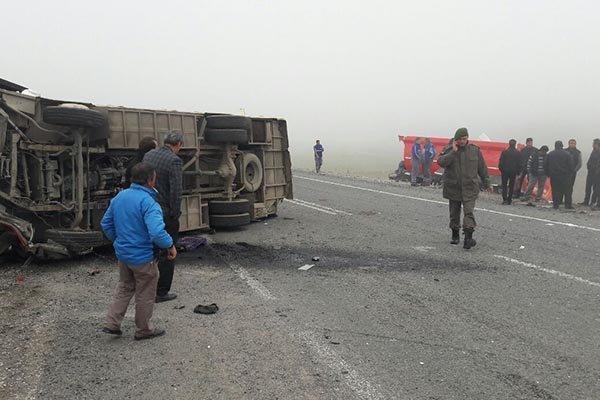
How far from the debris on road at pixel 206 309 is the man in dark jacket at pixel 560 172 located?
38.7ft

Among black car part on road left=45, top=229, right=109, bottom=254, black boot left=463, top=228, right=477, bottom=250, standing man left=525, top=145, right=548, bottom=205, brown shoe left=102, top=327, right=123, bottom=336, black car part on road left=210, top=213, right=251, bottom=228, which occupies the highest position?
standing man left=525, top=145, right=548, bottom=205

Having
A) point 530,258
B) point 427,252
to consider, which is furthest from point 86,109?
point 530,258

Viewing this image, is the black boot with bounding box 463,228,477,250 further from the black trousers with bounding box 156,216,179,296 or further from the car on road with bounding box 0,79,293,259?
the black trousers with bounding box 156,216,179,296

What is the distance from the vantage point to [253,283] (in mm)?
6348

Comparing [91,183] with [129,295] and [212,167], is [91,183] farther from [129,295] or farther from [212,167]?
[129,295]

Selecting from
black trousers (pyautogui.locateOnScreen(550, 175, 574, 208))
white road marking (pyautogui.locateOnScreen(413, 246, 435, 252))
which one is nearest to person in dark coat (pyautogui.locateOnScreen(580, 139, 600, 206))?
black trousers (pyautogui.locateOnScreen(550, 175, 574, 208))

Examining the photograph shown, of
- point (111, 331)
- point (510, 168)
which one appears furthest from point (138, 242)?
point (510, 168)

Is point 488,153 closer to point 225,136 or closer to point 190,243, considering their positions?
point 225,136

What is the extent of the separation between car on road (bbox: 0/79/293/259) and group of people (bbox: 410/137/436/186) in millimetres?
12953

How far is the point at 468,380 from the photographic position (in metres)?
3.83

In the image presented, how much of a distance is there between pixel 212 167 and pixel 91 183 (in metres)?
2.68

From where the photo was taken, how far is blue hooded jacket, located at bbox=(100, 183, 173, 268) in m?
4.40

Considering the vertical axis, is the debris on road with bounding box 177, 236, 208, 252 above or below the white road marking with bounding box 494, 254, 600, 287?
above

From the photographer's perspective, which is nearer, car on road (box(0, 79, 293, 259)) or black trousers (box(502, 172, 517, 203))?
car on road (box(0, 79, 293, 259))
